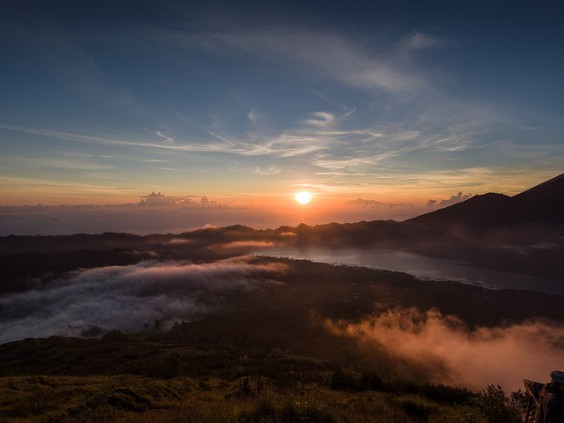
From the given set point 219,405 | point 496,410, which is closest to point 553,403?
point 496,410

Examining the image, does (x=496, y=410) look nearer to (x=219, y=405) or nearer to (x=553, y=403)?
(x=553, y=403)

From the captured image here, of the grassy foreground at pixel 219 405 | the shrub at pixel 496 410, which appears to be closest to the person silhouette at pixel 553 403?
the grassy foreground at pixel 219 405

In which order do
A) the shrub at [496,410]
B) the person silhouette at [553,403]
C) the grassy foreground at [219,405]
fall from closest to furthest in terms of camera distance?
the person silhouette at [553,403] → the grassy foreground at [219,405] → the shrub at [496,410]

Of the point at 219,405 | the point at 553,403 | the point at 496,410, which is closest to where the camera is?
the point at 553,403

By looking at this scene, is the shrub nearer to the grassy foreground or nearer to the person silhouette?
the grassy foreground

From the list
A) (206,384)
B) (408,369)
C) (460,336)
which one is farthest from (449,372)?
(206,384)

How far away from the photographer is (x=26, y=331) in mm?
194125

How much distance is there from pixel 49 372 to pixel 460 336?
566 ft

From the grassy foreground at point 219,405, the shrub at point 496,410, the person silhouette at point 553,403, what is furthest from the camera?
the shrub at point 496,410

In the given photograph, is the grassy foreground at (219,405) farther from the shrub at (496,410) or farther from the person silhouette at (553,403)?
the person silhouette at (553,403)

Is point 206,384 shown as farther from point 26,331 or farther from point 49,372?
point 26,331

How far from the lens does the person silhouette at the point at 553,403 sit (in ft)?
23.5

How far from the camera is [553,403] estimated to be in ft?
23.8

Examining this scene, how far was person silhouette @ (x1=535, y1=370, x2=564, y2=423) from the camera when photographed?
717 centimetres
